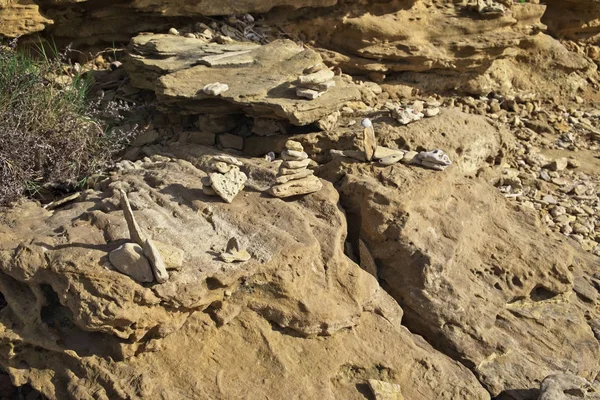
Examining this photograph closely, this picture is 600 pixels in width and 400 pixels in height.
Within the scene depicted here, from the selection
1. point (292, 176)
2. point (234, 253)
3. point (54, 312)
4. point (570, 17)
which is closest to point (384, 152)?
point (292, 176)

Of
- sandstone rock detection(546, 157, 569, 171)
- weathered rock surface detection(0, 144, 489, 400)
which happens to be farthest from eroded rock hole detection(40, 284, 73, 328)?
sandstone rock detection(546, 157, 569, 171)

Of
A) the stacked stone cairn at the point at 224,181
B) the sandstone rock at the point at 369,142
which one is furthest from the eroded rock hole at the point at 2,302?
the sandstone rock at the point at 369,142

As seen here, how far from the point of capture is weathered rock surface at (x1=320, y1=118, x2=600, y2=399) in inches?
175

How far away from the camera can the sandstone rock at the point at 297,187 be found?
4371 mm

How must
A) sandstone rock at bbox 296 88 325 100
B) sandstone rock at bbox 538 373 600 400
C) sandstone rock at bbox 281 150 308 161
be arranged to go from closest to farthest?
sandstone rock at bbox 538 373 600 400, sandstone rock at bbox 281 150 308 161, sandstone rock at bbox 296 88 325 100

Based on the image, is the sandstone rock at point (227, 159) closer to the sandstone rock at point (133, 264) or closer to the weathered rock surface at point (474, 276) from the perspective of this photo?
the weathered rock surface at point (474, 276)

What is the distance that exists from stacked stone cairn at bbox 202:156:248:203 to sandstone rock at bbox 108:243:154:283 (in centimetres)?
85

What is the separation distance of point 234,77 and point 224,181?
134 cm

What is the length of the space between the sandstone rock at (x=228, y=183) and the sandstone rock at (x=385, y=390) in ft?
4.47

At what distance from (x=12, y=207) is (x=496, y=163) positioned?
158 inches

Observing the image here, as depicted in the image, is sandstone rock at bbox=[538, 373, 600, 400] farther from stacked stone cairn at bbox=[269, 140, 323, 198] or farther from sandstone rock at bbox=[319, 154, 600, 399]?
stacked stone cairn at bbox=[269, 140, 323, 198]

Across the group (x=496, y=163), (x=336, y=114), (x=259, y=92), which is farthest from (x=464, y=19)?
(x=259, y=92)

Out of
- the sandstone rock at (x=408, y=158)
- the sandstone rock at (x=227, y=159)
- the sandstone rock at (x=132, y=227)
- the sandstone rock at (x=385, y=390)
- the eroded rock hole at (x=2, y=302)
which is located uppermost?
the sandstone rock at (x=132, y=227)

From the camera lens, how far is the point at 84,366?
355 cm
